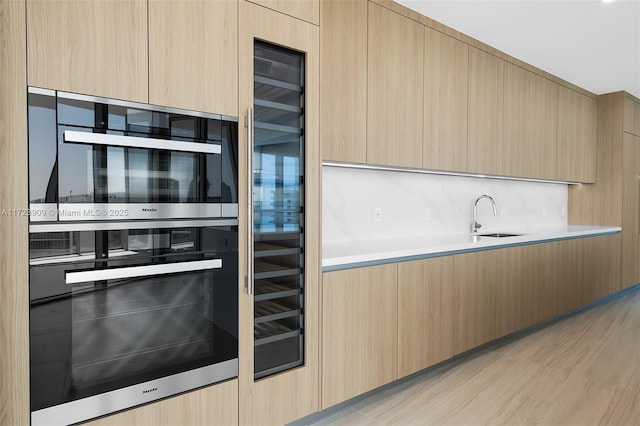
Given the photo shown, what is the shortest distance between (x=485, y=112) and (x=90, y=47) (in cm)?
298

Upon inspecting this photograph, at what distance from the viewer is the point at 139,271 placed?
4.81 feet

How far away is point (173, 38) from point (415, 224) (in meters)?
2.36

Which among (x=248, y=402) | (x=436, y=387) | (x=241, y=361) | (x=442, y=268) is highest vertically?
(x=442, y=268)

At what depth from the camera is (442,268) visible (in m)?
2.65

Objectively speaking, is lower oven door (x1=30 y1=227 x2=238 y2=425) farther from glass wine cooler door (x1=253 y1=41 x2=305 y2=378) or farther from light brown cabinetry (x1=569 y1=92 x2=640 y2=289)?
light brown cabinetry (x1=569 y1=92 x2=640 y2=289)

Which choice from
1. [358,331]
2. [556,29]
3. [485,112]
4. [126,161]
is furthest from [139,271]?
[556,29]

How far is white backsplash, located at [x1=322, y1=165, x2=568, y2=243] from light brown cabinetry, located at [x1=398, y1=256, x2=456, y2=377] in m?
0.57

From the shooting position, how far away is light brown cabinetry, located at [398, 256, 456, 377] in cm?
242

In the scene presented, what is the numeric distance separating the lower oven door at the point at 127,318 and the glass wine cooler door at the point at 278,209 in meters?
0.16

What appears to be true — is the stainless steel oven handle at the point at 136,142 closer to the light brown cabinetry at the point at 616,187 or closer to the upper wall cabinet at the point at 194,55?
the upper wall cabinet at the point at 194,55

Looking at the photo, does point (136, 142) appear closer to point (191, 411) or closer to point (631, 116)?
point (191, 411)

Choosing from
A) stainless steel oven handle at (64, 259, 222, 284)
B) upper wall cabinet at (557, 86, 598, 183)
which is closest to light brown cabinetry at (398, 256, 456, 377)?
stainless steel oven handle at (64, 259, 222, 284)

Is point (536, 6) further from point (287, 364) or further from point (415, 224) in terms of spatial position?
point (287, 364)

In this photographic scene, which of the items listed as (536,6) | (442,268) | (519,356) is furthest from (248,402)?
(536,6)
